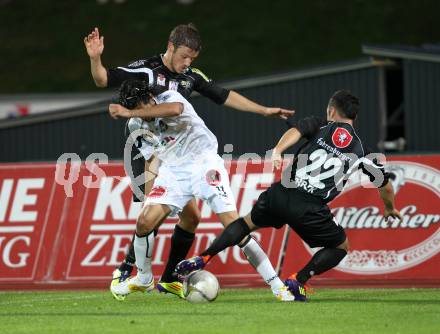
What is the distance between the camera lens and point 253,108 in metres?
11.6

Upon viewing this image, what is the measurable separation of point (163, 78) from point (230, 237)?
1783mm

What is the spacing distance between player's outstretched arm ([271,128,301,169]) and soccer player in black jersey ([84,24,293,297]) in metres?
0.76

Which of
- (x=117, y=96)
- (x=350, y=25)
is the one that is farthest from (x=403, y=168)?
(x=350, y=25)

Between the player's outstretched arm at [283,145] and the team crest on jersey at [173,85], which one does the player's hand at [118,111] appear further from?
the player's outstretched arm at [283,145]

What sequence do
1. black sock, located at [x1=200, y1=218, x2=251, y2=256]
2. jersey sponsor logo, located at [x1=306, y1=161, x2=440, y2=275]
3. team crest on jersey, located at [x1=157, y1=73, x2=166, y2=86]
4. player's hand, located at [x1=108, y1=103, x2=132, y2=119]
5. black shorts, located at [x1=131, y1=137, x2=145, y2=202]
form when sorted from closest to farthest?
player's hand, located at [x1=108, y1=103, x2=132, y2=119] < black sock, located at [x1=200, y1=218, x2=251, y2=256] < team crest on jersey, located at [x1=157, y1=73, x2=166, y2=86] < black shorts, located at [x1=131, y1=137, x2=145, y2=202] < jersey sponsor logo, located at [x1=306, y1=161, x2=440, y2=275]

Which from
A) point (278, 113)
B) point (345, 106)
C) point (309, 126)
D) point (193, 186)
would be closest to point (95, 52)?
point (193, 186)

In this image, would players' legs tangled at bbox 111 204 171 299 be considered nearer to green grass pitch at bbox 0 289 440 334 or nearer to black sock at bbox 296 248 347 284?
Result: green grass pitch at bbox 0 289 440 334

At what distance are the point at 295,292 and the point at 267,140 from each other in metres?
14.1

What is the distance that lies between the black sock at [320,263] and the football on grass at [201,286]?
0.80 metres

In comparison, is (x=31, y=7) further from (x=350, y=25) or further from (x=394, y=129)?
(x=394, y=129)

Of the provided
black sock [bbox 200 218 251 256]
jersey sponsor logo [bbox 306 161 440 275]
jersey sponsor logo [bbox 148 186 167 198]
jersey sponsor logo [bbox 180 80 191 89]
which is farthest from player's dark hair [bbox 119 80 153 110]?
jersey sponsor logo [bbox 306 161 440 275]

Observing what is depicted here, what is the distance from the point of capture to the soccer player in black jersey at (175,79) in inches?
443

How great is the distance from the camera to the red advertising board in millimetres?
13430

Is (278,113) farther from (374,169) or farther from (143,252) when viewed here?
(143,252)
